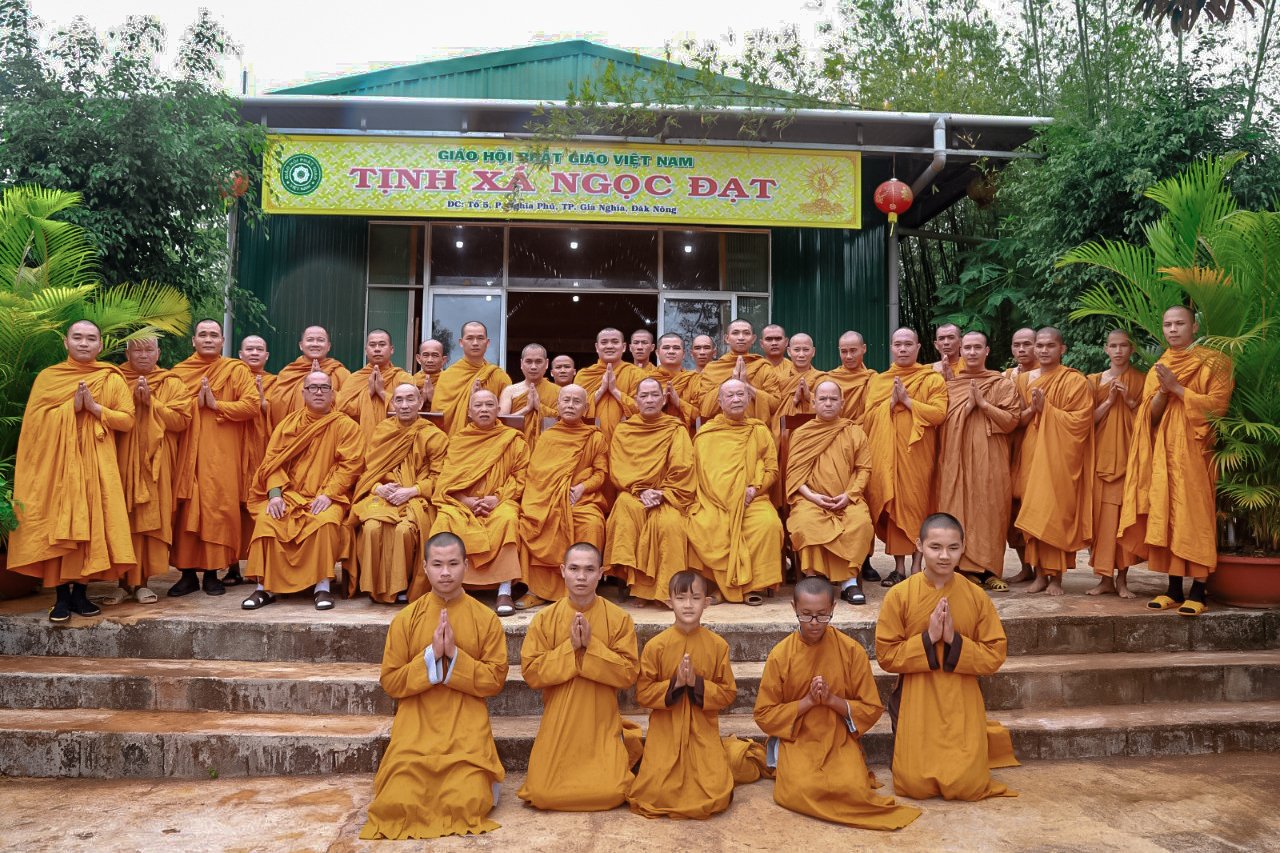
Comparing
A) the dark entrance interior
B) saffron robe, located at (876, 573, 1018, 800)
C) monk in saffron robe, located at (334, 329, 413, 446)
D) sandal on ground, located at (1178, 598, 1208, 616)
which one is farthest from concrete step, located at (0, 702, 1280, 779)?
the dark entrance interior

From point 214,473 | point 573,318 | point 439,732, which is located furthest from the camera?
point 573,318

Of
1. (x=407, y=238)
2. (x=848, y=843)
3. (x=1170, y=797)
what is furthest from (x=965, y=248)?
(x=848, y=843)

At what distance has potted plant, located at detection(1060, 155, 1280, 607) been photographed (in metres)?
5.68

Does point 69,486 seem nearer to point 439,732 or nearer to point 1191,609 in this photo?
point 439,732

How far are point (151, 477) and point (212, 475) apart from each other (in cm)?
44

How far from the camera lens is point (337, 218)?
10766mm

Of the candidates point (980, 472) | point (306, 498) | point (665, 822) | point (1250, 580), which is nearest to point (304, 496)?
point (306, 498)

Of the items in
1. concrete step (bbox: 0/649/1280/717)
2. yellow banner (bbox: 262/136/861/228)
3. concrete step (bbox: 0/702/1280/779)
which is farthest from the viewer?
yellow banner (bbox: 262/136/861/228)

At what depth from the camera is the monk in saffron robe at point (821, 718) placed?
3.83 metres

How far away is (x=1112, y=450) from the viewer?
6293 millimetres

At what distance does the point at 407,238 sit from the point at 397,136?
1749mm

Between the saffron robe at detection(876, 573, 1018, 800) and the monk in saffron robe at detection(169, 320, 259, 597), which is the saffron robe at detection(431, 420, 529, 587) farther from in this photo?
the saffron robe at detection(876, 573, 1018, 800)

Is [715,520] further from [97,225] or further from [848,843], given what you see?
[97,225]

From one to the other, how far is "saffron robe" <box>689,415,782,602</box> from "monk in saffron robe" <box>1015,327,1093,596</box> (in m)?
1.77
